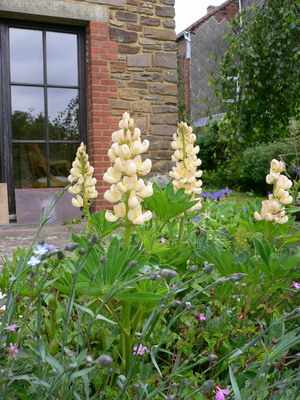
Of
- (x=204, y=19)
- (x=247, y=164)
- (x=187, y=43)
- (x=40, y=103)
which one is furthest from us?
(x=187, y=43)

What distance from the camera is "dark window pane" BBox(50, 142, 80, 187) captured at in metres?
4.89

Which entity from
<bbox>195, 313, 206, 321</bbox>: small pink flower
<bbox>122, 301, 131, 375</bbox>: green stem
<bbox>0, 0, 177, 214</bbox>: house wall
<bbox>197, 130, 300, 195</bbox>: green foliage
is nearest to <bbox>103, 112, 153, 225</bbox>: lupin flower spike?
<bbox>122, 301, 131, 375</bbox>: green stem

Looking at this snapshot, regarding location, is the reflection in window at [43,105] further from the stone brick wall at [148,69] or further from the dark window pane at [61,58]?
the stone brick wall at [148,69]

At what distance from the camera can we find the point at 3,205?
4637 mm

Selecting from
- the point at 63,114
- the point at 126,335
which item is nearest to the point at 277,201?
the point at 126,335

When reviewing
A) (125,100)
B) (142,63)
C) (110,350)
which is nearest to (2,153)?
(125,100)

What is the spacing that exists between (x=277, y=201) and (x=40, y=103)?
13.3ft

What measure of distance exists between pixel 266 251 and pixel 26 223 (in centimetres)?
390

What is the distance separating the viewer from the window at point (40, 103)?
4676mm

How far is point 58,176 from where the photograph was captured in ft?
16.1

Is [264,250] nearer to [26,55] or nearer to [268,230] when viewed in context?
[268,230]

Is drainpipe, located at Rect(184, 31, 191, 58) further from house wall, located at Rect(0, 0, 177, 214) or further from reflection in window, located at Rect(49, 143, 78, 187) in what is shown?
reflection in window, located at Rect(49, 143, 78, 187)

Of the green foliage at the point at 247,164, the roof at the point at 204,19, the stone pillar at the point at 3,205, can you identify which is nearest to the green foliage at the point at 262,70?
the green foliage at the point at 247,164

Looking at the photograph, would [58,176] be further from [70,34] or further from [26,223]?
[70,34]
